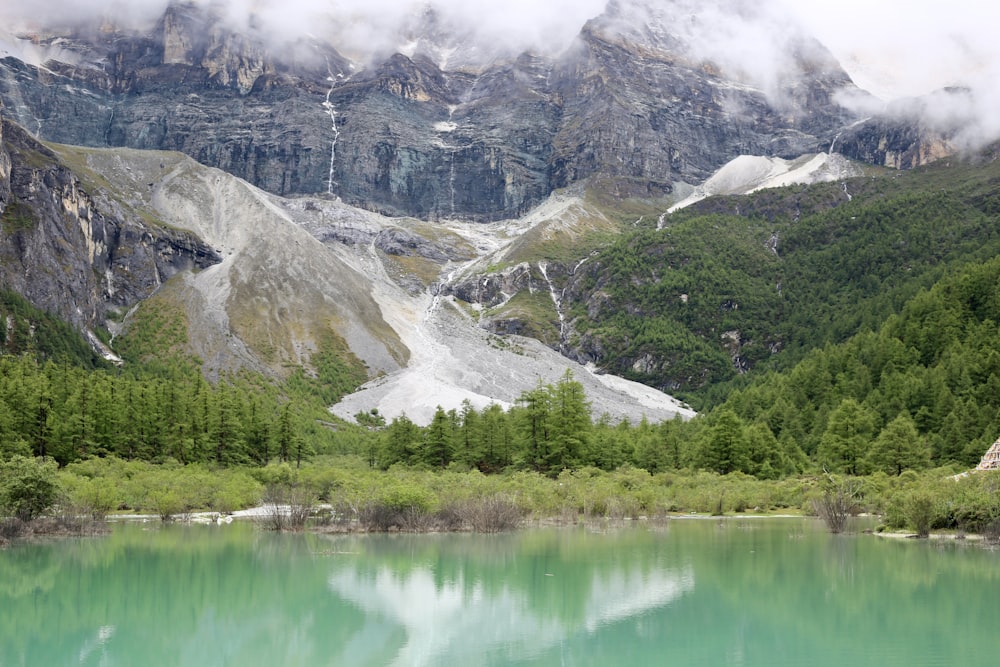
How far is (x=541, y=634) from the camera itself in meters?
25.4

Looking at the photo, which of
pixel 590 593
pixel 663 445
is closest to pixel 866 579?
pixel 590 593

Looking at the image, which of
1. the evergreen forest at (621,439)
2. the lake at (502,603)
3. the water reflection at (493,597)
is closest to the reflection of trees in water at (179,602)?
the lake at (502,603)

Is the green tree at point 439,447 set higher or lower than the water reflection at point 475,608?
higher

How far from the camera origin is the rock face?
141375mm

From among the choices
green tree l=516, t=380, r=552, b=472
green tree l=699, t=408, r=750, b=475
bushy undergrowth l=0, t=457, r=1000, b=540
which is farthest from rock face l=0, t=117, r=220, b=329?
green tree l=699, t=408, r=750, b=475

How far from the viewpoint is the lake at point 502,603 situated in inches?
924

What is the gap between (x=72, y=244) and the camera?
156750 millimetres

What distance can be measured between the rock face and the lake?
10928cm

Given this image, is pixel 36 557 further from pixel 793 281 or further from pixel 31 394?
pixel 793 281

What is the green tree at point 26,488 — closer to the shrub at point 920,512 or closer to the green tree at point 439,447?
the green tree at point 439,447

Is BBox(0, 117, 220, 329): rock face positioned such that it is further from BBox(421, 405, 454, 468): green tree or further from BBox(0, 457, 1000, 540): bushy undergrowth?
BBox(421, 405, 454, 468): green tree

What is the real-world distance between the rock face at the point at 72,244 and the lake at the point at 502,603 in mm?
109280

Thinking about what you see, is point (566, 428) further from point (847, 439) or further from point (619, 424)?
point (619, 424)

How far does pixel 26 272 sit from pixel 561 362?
9066 cm
